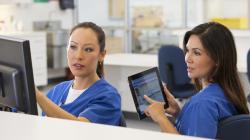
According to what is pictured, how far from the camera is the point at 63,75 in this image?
731cm

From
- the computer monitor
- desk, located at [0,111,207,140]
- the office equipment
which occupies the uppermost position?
the computer monitor

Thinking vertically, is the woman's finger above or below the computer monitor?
below

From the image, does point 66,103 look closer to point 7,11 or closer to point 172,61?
point 172,61

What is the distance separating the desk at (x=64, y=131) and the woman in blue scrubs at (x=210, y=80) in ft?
1.54

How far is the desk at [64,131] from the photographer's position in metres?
1.09

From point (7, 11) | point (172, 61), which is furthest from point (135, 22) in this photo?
point (172, 61)

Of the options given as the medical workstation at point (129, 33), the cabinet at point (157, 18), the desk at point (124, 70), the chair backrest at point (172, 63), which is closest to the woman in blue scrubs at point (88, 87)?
the medical workstation at point (129, 33)

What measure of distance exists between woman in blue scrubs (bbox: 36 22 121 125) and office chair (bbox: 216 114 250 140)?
471 mm

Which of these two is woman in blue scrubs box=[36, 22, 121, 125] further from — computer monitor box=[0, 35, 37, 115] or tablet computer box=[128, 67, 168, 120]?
computer monitor box=[0, 35, 37, 115]

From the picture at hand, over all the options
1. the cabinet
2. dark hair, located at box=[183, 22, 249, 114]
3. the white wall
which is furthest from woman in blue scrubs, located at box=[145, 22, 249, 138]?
the white wall

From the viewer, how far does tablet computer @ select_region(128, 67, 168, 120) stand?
166cm

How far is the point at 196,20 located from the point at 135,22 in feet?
3.07

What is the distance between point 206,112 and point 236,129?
0.14 meters

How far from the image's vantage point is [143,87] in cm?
168
